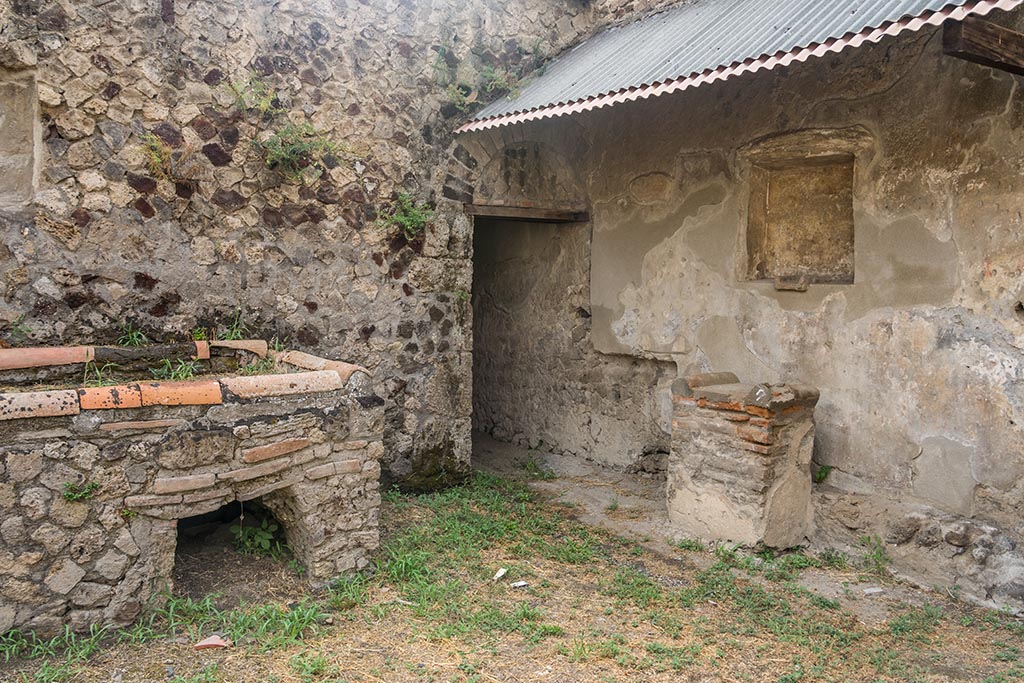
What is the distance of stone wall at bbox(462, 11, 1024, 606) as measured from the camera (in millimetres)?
4055

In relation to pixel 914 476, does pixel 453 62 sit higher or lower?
higher

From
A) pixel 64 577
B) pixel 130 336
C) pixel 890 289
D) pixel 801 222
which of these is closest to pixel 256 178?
pixel 130 336

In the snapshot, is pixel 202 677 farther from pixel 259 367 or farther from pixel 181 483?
pixel 259 367

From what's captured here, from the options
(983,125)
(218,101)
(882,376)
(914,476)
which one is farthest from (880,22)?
(218,101)

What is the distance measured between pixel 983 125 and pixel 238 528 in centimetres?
470

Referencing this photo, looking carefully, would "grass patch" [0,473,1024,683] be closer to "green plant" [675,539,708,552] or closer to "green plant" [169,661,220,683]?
"green plant" [169,661,220,683]

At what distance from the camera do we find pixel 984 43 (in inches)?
132

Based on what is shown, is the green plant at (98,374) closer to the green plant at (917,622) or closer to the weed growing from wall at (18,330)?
the weed growing from wall at (18,330)

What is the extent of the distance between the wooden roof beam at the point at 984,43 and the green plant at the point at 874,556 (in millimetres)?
2736

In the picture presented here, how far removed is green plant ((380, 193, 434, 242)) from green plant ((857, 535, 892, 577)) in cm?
369

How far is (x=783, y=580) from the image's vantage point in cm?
445

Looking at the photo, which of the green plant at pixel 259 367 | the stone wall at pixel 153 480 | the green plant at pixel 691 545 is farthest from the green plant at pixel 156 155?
the green plant at pixel 691 545

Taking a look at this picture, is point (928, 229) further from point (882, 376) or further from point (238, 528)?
point (238, 528)

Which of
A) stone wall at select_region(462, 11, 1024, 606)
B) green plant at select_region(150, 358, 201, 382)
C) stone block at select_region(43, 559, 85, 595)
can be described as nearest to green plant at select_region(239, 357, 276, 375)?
green plant at select_region(150, 358, 201, 382)
